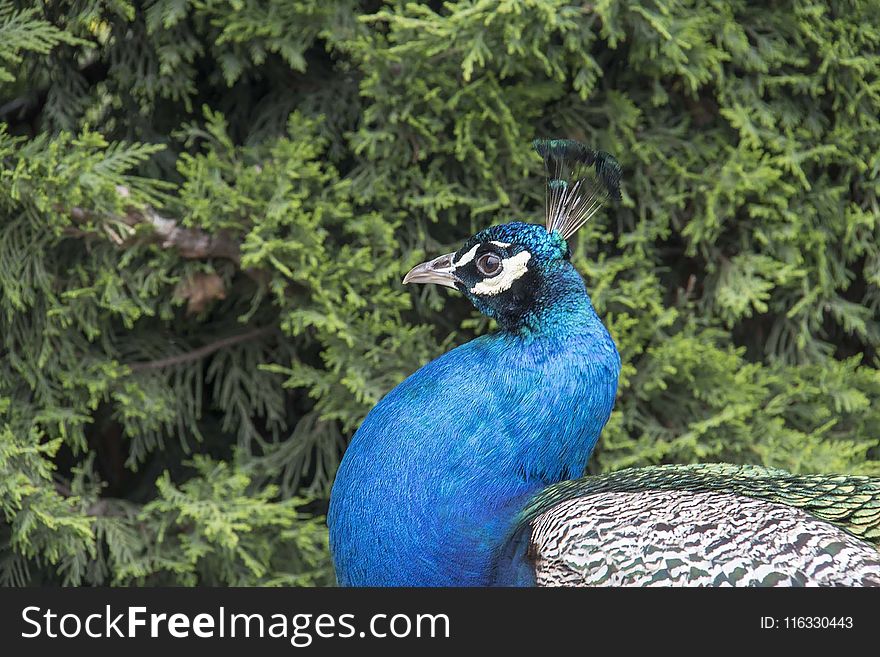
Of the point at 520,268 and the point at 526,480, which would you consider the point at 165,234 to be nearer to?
the point at 520,268

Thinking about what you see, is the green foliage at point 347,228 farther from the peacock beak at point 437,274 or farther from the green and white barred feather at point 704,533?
the green and white barred feather at point 704,533

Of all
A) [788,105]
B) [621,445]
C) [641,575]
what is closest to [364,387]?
[621,445]

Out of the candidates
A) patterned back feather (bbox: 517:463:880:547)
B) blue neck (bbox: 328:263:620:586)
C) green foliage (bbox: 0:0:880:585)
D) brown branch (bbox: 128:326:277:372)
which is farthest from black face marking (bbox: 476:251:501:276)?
brown branch (bbox: 128:326:277:372)

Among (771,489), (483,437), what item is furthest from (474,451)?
(771,489)

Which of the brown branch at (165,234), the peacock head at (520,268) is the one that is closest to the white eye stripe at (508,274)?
the peacock head at (520,268)

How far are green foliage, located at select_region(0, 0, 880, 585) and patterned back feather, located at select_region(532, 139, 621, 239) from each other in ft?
1.64

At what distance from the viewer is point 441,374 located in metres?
1.72

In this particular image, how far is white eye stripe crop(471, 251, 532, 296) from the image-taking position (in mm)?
1691

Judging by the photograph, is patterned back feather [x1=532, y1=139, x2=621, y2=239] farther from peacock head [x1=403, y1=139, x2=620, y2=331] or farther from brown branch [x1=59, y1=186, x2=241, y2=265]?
brown branch [x1=59, y1=186, x2=241, y2=265]

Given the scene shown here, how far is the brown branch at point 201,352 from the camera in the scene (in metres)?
2.52

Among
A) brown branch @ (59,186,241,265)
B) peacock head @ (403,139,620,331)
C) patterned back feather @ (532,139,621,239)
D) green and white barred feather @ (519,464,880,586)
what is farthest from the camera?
brown branch @ (59,186,241,265)

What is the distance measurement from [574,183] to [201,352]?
120cm

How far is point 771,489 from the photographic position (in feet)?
5.31

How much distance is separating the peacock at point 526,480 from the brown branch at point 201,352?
3.13 ft
